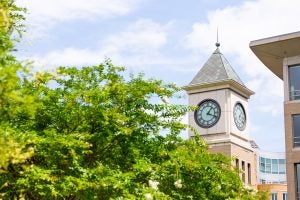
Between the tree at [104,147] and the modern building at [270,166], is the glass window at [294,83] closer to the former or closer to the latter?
the tree at [104,147]

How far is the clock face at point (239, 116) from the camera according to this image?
69.6m

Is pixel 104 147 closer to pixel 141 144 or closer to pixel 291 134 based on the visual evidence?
pixel 141 144

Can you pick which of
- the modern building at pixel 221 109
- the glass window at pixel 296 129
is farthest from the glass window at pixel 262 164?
the glass window at pixel 296 129

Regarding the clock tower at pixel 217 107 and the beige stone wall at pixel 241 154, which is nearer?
the clock tower at pixel 217 107

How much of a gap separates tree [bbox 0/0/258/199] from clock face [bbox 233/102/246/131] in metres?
48.2

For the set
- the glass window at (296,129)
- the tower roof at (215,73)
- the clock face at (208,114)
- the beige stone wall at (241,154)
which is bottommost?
the glass window at (296,129)

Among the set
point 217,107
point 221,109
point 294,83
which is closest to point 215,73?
point 217,107

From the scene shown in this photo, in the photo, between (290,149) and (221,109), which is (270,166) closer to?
(221,109)

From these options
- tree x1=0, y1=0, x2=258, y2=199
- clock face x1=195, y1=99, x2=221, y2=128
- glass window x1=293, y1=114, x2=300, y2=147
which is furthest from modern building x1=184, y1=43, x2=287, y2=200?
tree x1=0, y1=0, x2=258, y2=199

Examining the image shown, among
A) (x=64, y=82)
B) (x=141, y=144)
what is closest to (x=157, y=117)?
(x=141, y=144)

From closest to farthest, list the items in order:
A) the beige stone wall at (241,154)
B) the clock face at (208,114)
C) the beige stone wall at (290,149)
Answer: the beige stone wall at (290,149) < the clock face at (208,114) < the beige stone wall at (241,154)

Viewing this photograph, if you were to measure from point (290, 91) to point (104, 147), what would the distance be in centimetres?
2253

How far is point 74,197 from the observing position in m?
17.7

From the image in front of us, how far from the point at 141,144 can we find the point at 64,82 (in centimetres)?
290
